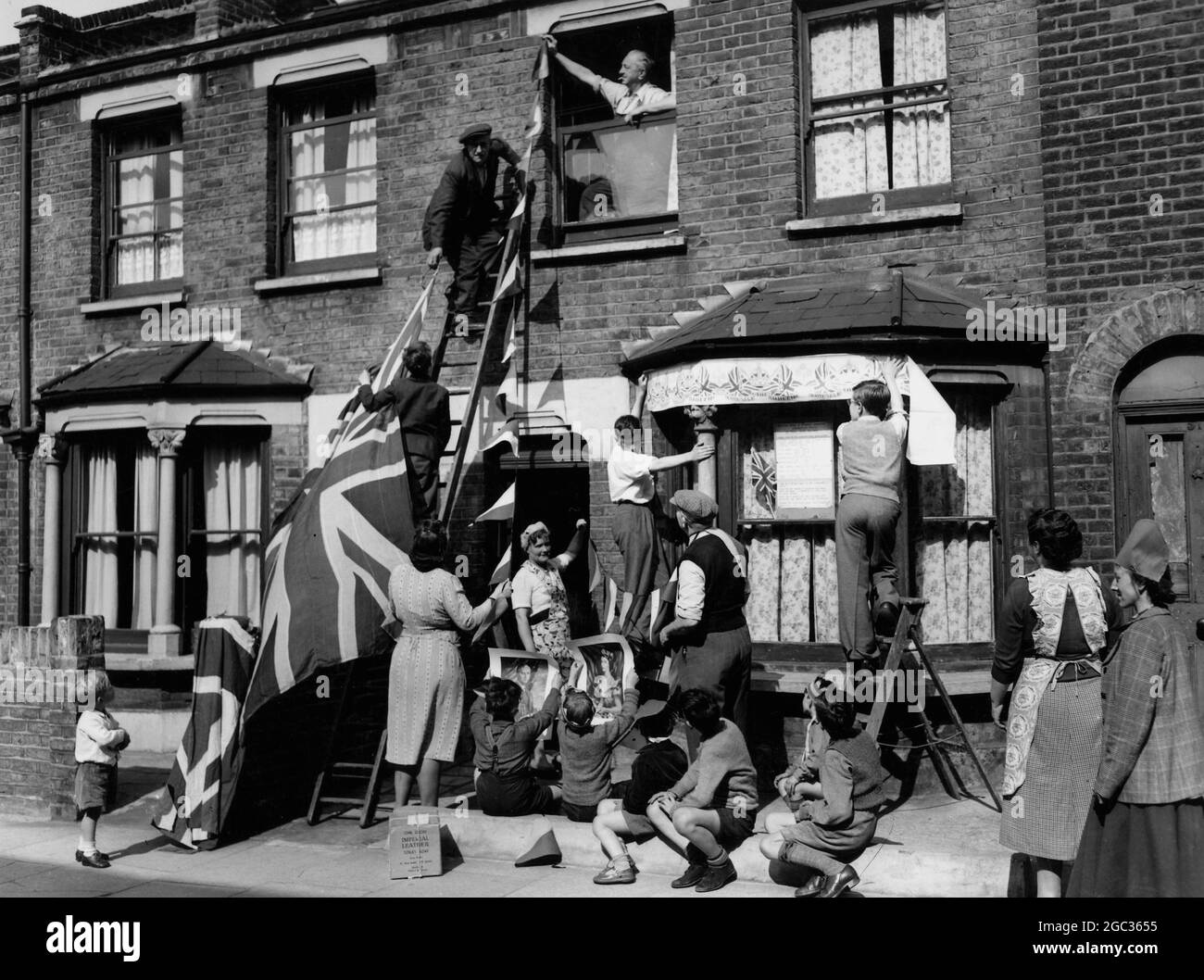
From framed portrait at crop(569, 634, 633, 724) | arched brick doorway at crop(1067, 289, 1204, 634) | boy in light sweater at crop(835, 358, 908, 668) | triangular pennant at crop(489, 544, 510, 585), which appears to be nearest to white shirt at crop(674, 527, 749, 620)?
framed portrait at crop(569, 634, 633, 724)

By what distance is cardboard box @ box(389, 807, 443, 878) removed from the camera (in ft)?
22.1

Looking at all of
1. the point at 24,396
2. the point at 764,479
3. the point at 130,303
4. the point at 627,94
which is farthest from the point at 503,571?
the point at 24,396

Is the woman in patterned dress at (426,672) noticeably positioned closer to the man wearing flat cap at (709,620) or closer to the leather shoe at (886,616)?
the man wearing flat cap at (709,620)

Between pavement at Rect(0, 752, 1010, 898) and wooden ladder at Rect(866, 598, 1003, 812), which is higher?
wooden ladder at Rect(866, 598, 1003, 812)

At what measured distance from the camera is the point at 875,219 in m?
9.06

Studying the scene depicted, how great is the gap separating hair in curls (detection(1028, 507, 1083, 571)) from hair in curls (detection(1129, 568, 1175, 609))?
0.34 meters

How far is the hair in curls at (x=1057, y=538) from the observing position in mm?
5461

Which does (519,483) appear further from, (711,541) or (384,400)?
(711,541)

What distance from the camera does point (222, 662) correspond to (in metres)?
7.79

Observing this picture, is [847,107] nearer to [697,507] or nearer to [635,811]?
[697,507]

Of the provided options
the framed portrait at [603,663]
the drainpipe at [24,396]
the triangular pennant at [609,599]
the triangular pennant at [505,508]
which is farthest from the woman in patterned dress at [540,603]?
the drainpipe at [24,396]

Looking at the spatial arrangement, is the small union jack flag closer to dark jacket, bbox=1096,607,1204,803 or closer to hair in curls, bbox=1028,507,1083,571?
hair in curls, bbox=1028,507,1083,571
